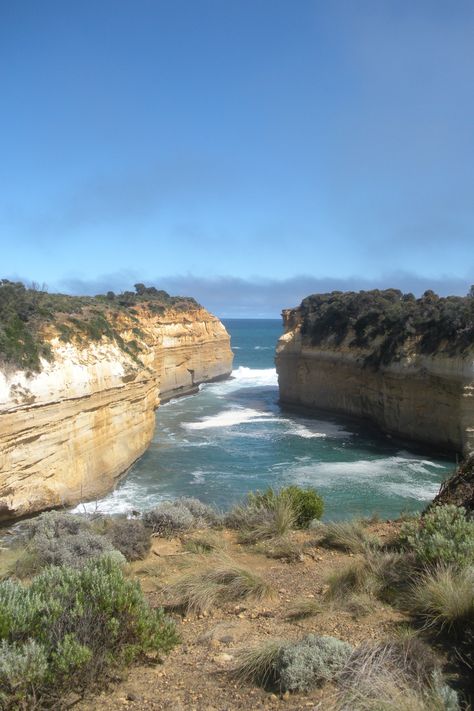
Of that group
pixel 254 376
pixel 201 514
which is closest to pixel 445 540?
pixel 201 514

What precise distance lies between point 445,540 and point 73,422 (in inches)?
488

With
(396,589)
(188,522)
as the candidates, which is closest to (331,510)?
(188,522)

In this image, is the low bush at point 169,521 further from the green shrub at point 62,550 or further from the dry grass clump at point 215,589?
the dry grass clump at point 215,589

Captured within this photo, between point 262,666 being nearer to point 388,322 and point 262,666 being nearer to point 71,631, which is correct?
point 71,631

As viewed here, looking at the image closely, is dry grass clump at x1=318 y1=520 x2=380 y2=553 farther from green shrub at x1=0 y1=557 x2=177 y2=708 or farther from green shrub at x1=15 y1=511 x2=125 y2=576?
green shrub at x1=0 y1=557 x2=177 y2=708

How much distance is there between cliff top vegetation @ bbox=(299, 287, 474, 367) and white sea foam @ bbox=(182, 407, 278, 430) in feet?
20.6

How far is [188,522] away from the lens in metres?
10.0

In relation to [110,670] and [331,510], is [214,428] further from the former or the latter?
[110,670]

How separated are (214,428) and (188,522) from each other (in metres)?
19.1

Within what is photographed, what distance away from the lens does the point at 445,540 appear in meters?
5.65


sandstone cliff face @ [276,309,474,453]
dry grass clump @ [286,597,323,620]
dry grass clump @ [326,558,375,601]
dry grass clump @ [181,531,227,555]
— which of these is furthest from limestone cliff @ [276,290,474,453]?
dry grass clump @ [286,597,323,620]

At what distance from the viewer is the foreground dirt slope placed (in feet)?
12.5

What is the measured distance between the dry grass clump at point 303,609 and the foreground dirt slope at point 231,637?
0.08 metres

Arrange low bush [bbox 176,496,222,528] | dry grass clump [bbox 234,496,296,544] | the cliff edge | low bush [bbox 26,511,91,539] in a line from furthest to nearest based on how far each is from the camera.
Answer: the cliff edge < low bush [bbox 176,496,222,528] < low bush [bbox 26,511,91,539] < dry grass clump [bbox 234,496,296,544]
